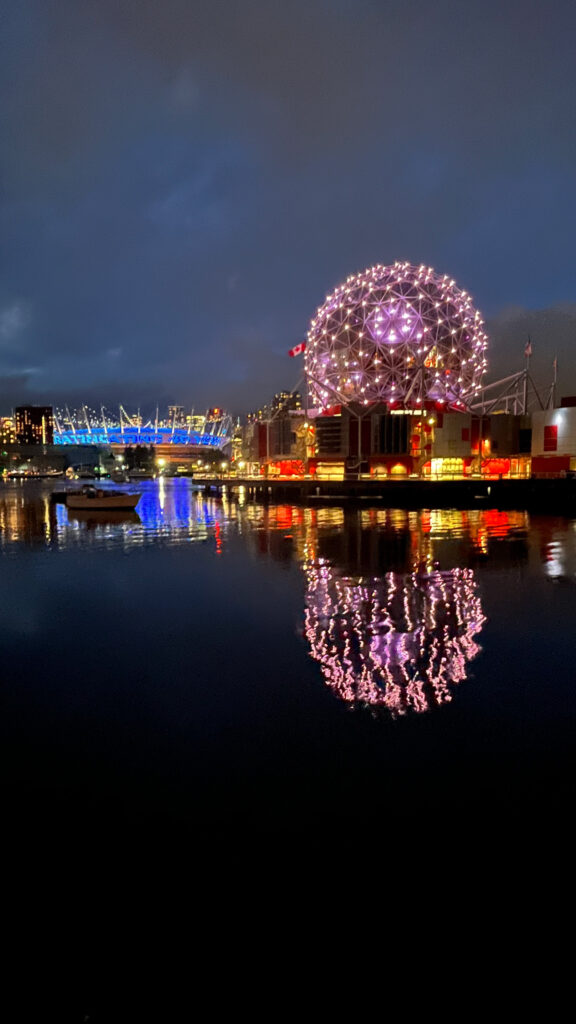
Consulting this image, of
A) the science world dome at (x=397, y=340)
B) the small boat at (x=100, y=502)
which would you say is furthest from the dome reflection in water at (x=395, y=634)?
the science world dome at (x=397, y=340)

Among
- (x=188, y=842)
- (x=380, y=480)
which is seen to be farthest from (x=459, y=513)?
(x=188, y=842)

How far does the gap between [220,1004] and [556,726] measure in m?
4.12

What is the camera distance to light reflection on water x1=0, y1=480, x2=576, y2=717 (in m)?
7.09

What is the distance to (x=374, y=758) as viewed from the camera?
4934 mm

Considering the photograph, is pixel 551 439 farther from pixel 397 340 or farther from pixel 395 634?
pixel 395 634

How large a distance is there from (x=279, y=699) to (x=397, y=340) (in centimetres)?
5018

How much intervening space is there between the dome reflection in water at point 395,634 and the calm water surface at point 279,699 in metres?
0.04

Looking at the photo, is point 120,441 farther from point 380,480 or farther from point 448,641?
point 448,641

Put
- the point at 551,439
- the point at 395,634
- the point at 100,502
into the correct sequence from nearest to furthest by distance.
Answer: the point at 395,634, the point at 100,502, the point at 551,439

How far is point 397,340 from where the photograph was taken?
5194cm

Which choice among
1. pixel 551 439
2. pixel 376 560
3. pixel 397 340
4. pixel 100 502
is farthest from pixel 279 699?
pixel 397 340

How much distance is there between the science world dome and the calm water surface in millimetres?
40178

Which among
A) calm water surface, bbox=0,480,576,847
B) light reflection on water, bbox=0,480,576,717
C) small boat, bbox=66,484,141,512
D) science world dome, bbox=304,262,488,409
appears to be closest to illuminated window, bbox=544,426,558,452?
science world dome, bbox=304,262,488,409

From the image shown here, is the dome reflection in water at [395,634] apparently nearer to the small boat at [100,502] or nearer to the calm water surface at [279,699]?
the calm water surface at [279,699]
